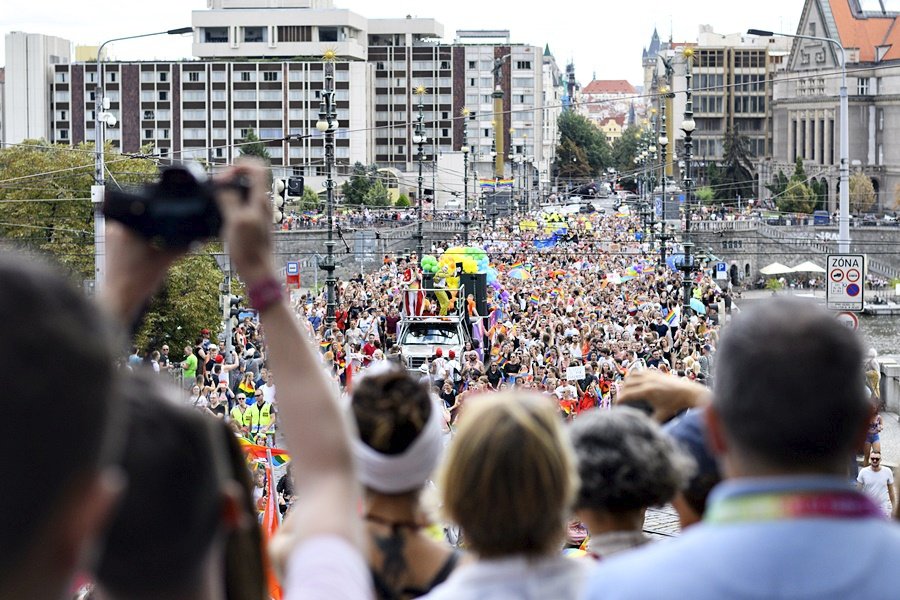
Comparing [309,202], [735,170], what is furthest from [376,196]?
[735,170]

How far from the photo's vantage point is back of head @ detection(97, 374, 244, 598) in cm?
205

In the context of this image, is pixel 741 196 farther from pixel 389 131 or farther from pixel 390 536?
pixel 390 536

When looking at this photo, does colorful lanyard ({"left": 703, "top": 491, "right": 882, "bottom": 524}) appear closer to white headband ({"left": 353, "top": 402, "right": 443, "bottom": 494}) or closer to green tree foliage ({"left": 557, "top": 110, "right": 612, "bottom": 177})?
white headband ({"left": 353, "top": 402, "right": 443, "bottom": 494})

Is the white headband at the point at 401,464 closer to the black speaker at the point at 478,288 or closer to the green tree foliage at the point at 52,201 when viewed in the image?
the black speaker at the point at 478,288

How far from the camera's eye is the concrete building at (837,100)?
117 m

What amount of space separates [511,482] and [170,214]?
744mm

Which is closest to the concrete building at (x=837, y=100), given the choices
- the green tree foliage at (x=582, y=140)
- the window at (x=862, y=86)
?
the window at (x=862, y=86)

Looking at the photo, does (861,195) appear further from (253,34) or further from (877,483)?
(877,483)

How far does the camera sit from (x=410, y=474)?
3318mm

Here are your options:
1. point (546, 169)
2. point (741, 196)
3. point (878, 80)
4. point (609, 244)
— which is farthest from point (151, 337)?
point (546, 169)

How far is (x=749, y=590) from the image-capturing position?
88.9 inches

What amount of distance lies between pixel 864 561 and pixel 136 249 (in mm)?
1239

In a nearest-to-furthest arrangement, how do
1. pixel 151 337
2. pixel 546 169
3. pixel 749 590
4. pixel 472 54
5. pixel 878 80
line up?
pixel 749 590
pixel 151 337
pixel 878 80
pixel 472 54
pixel 546 169

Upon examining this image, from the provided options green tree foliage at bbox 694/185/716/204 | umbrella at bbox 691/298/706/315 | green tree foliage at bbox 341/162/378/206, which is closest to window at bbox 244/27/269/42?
green tree foliage at bbox 341/162/378/206
